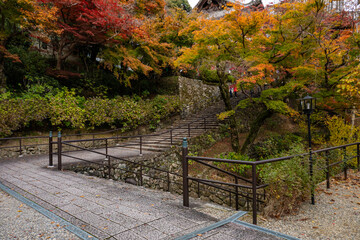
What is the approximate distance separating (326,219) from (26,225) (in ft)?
16.0

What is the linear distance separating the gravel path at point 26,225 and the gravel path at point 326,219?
289 cm

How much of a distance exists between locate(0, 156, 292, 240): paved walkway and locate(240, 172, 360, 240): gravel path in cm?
63

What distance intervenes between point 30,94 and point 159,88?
30.7 feet

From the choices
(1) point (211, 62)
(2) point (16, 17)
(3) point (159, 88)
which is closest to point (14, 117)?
(2) point (16, 17)

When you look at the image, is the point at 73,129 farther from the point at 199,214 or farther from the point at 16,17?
the point at 199,214

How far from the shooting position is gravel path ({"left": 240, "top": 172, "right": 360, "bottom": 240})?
3189 millimetres

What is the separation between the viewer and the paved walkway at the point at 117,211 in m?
2.90

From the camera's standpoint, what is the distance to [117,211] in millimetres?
3648

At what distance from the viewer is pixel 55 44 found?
1338 centimetres

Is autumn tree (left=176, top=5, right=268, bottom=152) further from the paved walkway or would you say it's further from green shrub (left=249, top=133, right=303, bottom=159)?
the paved walkway

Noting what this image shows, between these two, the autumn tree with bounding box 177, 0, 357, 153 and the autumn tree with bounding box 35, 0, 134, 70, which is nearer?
the autumn tree with bounding box 177, 0, 357, 153

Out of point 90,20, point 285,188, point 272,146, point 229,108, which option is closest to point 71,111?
point 90,20

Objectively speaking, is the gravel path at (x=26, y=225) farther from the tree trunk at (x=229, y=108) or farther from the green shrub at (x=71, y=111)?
the tree trunk at (x=229, y=108)

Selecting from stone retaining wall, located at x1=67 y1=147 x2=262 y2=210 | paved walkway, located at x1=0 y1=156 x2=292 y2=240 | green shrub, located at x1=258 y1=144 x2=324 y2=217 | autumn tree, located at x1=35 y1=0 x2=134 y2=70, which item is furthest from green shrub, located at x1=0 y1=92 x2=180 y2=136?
green shrub, located at x1=258 y1=144 x2=324 y2=217
